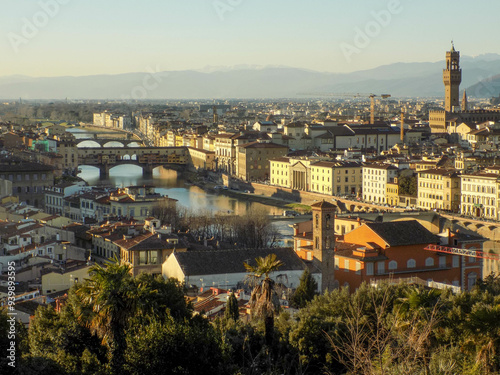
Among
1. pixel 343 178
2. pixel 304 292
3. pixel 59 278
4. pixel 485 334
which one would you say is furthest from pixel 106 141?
pixel 485 334

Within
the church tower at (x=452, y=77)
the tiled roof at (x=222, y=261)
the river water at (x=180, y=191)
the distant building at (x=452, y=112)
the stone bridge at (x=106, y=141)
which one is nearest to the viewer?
the tiled roof at (x=222, y=261)

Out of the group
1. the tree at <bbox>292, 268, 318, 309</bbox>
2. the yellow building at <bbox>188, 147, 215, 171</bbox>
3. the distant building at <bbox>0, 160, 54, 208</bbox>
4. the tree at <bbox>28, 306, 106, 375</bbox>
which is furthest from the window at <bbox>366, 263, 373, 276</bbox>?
the yellow building at <bbox>188, 147, 215, 171</bbox>

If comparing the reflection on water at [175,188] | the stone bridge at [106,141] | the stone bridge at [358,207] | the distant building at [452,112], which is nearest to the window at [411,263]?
the reflection on water at [175,188]

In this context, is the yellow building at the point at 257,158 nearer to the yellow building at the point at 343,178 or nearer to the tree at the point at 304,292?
the yellow building at the point at 343,178

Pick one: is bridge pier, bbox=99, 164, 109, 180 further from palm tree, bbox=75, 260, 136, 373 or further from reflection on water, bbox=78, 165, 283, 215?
palm tree, bbox=75, 260, 136, 373

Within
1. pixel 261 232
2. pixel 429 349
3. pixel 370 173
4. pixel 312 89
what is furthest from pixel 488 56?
pixel 429 349
